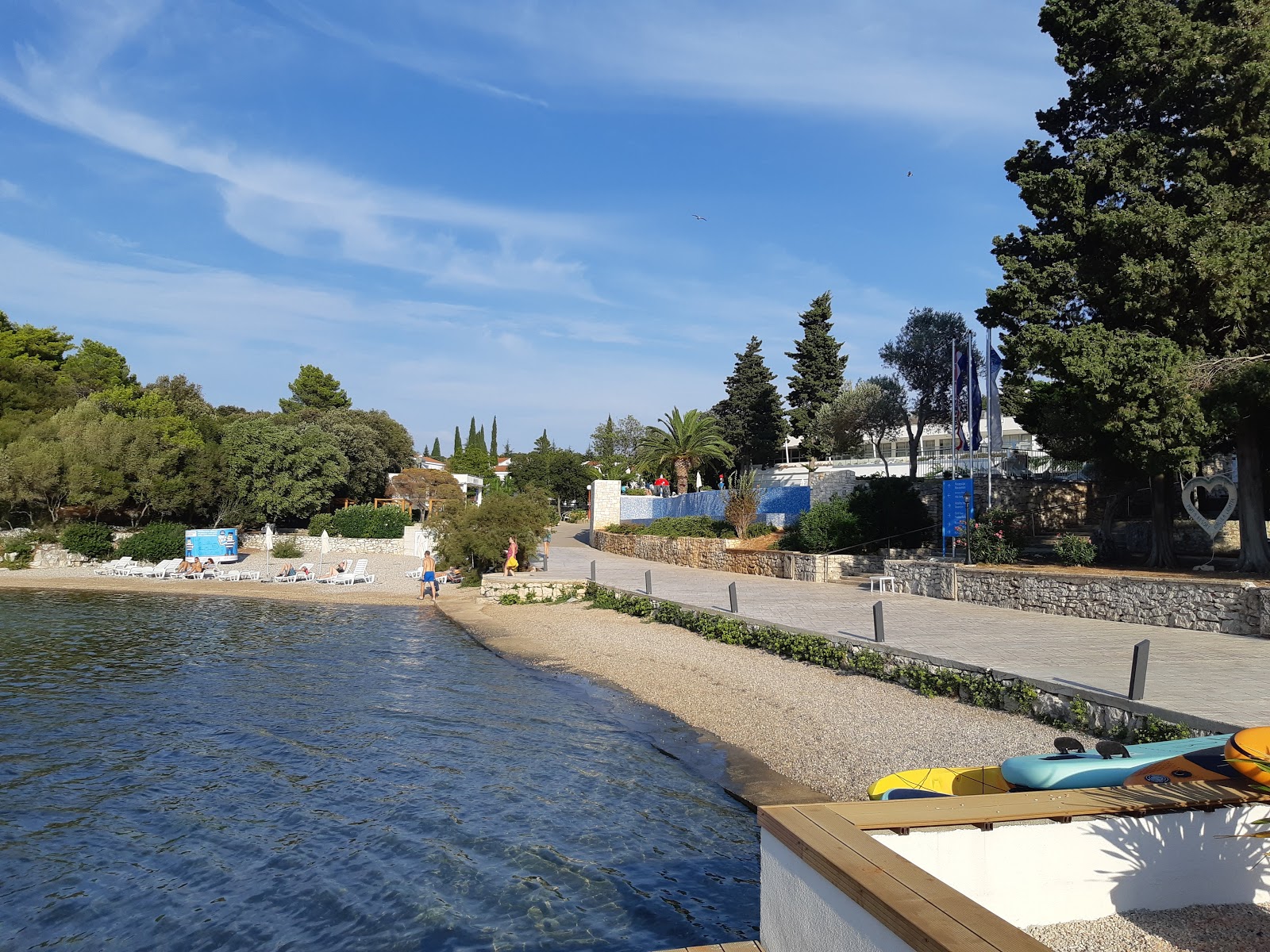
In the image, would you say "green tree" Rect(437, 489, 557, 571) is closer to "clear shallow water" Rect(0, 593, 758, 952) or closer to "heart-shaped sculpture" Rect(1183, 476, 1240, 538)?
"clear shallow water" Rect(0, 593, 758, 952)

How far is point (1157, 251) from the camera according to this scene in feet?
53.1

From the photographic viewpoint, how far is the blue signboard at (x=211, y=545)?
35688 mm

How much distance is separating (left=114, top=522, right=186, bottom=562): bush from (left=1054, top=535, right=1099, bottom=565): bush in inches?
1333

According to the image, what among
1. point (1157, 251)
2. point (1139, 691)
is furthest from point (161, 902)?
point (1157, 251)

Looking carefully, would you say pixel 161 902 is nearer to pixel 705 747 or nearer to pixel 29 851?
pixel 29 851

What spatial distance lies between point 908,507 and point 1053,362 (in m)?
8.35

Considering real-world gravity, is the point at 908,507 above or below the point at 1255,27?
below

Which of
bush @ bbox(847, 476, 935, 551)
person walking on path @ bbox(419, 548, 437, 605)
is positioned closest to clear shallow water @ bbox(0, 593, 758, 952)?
person walking on path @ bbox(419, 548, 437, 605)

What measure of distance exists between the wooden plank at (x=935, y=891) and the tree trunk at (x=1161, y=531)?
1741 centimetres

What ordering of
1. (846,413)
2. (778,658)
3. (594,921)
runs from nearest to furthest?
(594,921), (778,658), (846,413)

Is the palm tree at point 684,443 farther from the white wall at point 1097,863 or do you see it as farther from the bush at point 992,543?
the white wall at point 1097,863

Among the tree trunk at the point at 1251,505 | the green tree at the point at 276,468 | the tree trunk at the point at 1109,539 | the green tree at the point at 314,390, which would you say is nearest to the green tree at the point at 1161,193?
the tree trunk at the point at 1251,505

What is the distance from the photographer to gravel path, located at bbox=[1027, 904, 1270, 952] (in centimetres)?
425

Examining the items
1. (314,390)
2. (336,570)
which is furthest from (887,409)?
(314,390)
